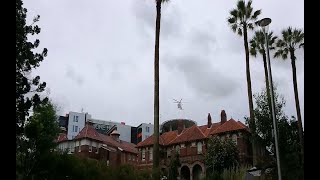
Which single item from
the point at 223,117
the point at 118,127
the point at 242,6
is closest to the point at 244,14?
the point at 242,6

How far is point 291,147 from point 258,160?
10.8ft

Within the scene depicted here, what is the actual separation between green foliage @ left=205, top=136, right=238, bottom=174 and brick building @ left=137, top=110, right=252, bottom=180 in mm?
3440

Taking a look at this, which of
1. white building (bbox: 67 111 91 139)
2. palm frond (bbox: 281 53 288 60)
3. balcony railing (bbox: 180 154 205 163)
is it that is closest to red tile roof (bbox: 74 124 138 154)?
balcony railing (bbox: 180 154 205 163)

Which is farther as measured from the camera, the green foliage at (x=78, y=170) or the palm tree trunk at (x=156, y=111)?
the green foliage at (x=78, y=170)

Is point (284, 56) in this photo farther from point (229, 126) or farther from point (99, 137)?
point (99, 137)

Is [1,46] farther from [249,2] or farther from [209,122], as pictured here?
[209,122]

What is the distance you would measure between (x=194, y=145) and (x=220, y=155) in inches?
543

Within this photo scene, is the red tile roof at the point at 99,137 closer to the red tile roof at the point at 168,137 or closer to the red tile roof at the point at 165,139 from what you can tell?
the red tile roof at the point at 165,139

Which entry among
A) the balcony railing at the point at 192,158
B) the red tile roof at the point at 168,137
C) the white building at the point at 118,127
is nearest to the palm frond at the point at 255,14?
the balcony railing at the point at 192,158

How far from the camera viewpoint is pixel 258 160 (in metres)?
30.9

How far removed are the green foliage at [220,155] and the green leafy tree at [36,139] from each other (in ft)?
63.1

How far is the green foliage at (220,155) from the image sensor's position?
1868 inches

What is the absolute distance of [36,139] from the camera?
112 feet

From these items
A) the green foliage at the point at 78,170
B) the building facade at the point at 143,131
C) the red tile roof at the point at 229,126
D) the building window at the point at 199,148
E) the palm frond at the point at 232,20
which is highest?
the palm frond at the point at 232,20
